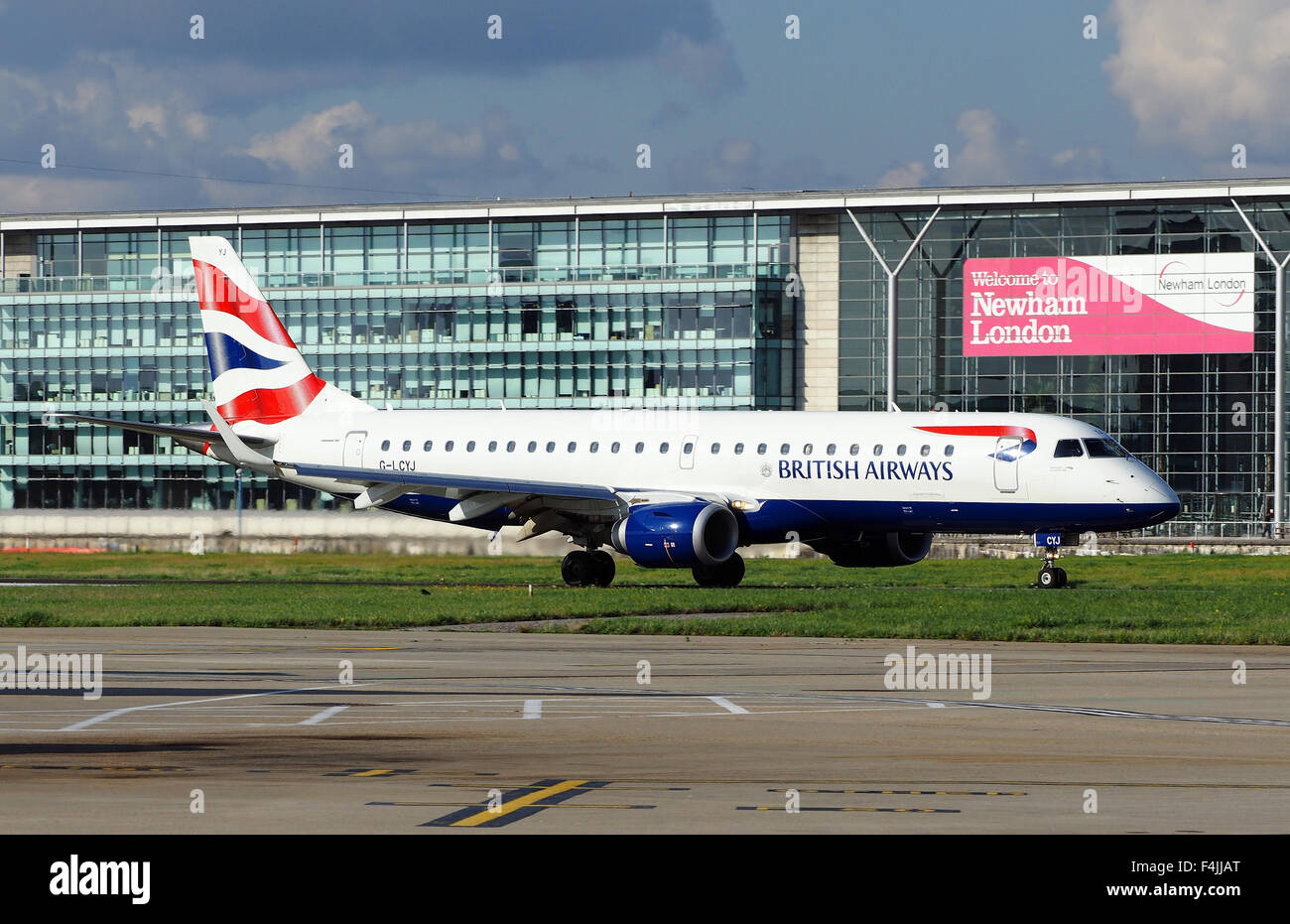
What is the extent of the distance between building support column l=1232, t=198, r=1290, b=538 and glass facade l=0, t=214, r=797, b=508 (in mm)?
24155

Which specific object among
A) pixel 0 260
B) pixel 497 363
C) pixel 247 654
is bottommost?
pixel 247 654

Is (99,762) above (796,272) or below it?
below

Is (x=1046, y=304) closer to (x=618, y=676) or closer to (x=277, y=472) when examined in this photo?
(x=277, y=472)

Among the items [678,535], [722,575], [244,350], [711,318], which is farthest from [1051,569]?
[711,318]

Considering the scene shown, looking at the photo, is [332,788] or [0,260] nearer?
[332,788]

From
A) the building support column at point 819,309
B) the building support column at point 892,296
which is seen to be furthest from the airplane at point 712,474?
the building support column at point 819,309

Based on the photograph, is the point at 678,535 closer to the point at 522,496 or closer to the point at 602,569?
the point at 602,569

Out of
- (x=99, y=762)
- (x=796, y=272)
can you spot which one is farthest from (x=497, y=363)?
(x=99, y=762)

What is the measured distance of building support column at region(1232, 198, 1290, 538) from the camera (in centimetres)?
8612

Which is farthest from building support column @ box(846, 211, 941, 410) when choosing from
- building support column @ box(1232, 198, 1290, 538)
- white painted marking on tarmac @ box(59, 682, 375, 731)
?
white painted marking on tarmac @ box(59, 682, 375, 731)

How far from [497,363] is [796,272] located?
16790 mm

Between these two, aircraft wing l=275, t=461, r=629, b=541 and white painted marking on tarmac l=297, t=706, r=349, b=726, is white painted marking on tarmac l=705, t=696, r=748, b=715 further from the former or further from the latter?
aircraft wing l=275, t=461, r=629, b=541

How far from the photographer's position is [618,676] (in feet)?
72.8
